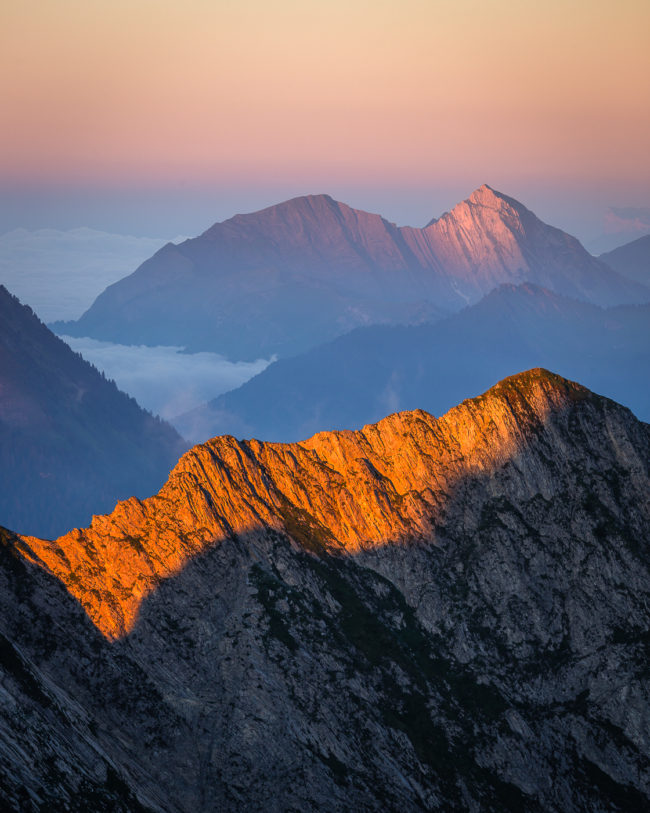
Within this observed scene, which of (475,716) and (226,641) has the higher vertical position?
(226,641)

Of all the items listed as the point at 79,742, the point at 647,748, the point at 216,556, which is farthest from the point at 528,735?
the point at 79,742

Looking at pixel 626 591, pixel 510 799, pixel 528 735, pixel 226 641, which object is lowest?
pixel 510 799

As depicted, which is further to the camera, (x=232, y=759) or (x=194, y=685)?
(x=194, y=685)

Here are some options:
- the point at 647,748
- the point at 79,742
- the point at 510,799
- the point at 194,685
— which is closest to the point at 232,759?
the point at 194,685

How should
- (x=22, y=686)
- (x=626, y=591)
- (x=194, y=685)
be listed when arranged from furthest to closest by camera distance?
(x=626, y=591)
(x=194, y=685)
(x=22, y=686)

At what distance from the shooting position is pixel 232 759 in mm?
158500

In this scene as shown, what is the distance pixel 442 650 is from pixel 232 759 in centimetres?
5455

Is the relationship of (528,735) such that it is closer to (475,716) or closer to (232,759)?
(475,716)

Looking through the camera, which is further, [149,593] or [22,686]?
[149,593]

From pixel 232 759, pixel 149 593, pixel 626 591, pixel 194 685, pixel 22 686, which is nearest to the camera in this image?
pixel 22 686

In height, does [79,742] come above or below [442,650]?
below

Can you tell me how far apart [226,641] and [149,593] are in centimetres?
1861

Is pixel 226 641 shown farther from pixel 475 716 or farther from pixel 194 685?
pixel 475 716

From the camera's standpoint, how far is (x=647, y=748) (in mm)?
175750
